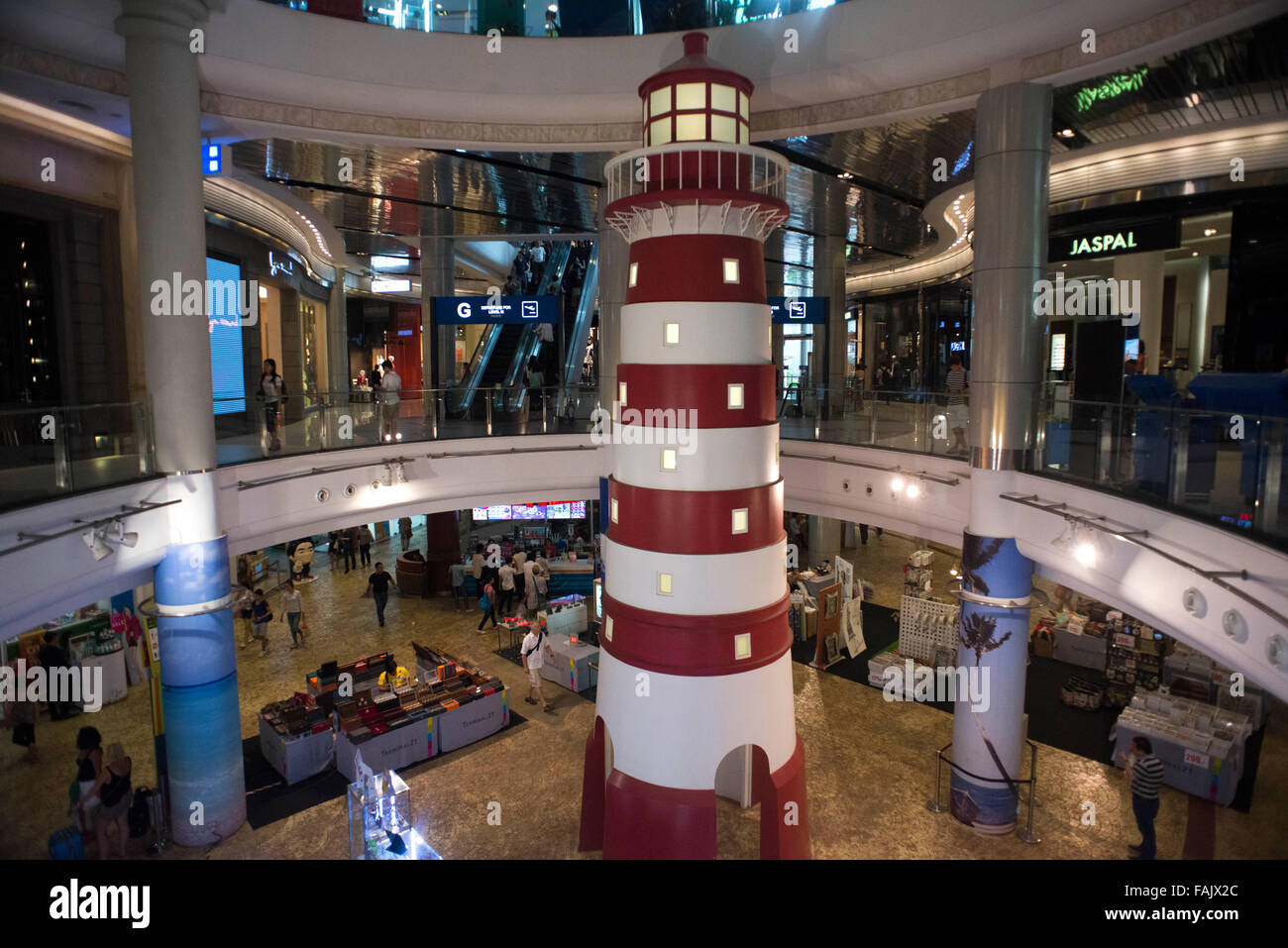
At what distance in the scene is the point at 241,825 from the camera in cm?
1102

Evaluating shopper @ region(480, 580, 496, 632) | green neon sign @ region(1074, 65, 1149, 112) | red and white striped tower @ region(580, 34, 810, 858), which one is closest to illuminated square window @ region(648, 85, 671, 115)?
red and white striped tower @ region(580, 34, 810, 858)

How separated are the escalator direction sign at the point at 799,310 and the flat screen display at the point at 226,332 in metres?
13.2

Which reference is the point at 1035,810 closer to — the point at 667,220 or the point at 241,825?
the point at 667,220

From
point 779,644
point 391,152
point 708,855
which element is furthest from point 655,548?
point 391,152

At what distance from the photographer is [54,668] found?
45.1 feet

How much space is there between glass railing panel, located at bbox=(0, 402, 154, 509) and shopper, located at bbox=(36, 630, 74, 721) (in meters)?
6.42

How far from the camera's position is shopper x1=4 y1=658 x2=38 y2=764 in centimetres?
1248

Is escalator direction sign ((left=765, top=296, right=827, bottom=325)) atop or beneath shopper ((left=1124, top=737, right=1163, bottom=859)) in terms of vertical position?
atop

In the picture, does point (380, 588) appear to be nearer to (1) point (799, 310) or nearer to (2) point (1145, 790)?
(1) point (799, 310)

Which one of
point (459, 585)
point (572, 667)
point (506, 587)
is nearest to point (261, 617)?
point (459, 585)

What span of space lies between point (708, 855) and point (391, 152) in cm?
1177

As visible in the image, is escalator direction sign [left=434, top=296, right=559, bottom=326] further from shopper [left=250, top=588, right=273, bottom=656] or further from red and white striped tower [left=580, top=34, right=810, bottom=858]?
shopper [left=250, top=588, right=273, bottom=656]

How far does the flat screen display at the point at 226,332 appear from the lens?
19766mm

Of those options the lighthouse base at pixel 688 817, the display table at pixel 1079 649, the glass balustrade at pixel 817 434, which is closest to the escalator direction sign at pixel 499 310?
the glass balustrade at pixel 817 434
